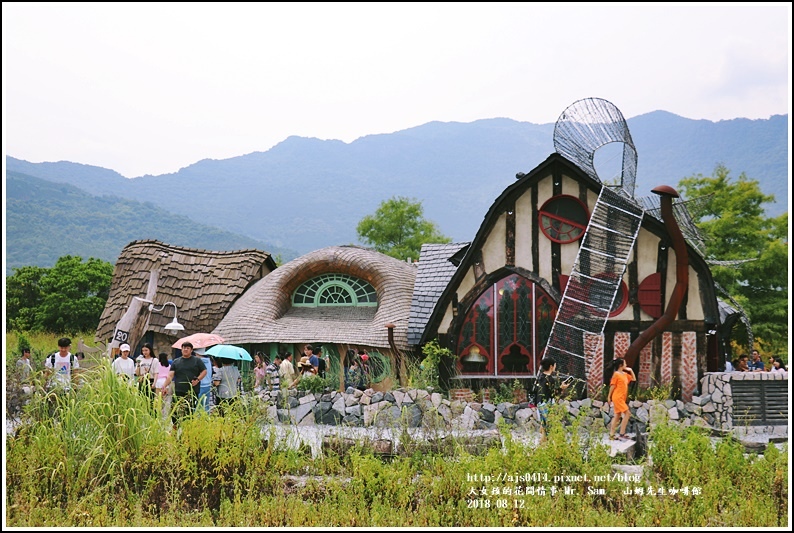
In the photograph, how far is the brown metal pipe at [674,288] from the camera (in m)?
13.0

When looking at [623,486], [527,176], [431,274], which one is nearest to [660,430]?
[623,486]

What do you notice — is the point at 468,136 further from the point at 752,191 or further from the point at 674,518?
the point at 674,518

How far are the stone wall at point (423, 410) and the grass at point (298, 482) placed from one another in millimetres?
2883

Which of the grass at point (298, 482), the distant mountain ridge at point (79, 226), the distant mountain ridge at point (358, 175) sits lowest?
the grass at point (298, 482)

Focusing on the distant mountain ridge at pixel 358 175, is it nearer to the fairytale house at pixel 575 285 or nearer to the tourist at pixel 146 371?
the fairytale house at pixel 575 285

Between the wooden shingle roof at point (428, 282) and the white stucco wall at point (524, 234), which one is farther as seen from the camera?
the wooden shingle roof at point (428, 282)

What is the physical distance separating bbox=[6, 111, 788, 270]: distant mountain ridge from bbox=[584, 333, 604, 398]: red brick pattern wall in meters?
97.8

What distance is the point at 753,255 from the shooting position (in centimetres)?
2642

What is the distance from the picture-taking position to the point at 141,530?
6094mm

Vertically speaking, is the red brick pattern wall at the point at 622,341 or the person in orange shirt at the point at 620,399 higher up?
the red brick pattern wall at the point at 622,341

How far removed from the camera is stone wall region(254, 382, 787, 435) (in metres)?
11.0

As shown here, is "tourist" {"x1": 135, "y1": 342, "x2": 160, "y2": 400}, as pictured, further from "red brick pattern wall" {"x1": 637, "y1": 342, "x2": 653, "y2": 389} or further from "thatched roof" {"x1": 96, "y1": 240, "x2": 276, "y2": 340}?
"red brick pattern wall" {"x1": 637, "y1": 342, "x2": 653, "y2": 389}

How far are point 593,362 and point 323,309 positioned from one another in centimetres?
788

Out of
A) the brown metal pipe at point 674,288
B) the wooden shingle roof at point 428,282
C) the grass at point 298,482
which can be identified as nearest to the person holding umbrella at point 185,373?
the grass at point 298,482
